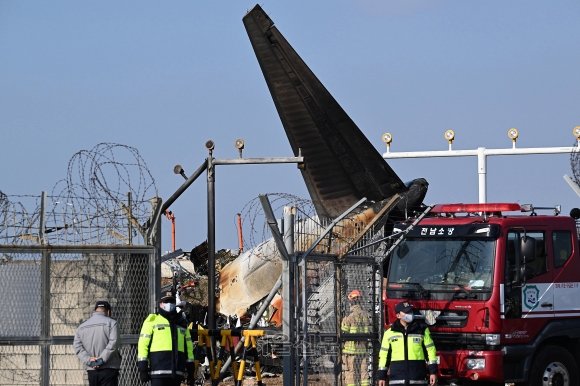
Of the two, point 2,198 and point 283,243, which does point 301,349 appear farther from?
point 2,198

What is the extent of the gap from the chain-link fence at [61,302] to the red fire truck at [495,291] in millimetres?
4159

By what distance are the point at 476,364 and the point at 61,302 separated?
6.07 metres

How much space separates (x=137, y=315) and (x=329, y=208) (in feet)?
45.2

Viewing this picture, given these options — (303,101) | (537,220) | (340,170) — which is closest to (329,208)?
(340,170)

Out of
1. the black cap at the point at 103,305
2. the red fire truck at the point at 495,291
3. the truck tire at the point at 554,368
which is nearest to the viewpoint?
the black cap at the point at 103,305

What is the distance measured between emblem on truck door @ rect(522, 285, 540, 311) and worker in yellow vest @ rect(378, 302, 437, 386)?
2.16 meters

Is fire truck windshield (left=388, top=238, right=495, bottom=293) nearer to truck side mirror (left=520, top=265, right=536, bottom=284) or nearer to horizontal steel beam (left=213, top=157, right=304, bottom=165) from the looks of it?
truck side mirror (left=520, top=265, right=536, bottom=284)

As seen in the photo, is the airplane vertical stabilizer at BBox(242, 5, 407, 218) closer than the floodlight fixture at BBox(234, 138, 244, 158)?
No

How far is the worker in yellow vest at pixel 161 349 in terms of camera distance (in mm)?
11516

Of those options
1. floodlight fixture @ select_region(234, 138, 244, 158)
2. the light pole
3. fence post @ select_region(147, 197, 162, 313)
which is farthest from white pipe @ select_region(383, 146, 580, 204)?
fence post @ select_region(147, 197, 162, 313)

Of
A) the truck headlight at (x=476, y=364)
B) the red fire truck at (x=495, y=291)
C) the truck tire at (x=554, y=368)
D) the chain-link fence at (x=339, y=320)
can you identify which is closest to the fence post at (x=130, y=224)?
the chain-link fence at (x=339, y=320)

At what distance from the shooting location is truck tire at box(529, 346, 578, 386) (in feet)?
45.1

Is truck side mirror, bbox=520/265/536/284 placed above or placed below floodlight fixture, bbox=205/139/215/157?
below

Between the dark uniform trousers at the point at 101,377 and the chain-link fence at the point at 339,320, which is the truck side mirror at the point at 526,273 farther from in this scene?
the dark uniform trousers at the point at 101,377
